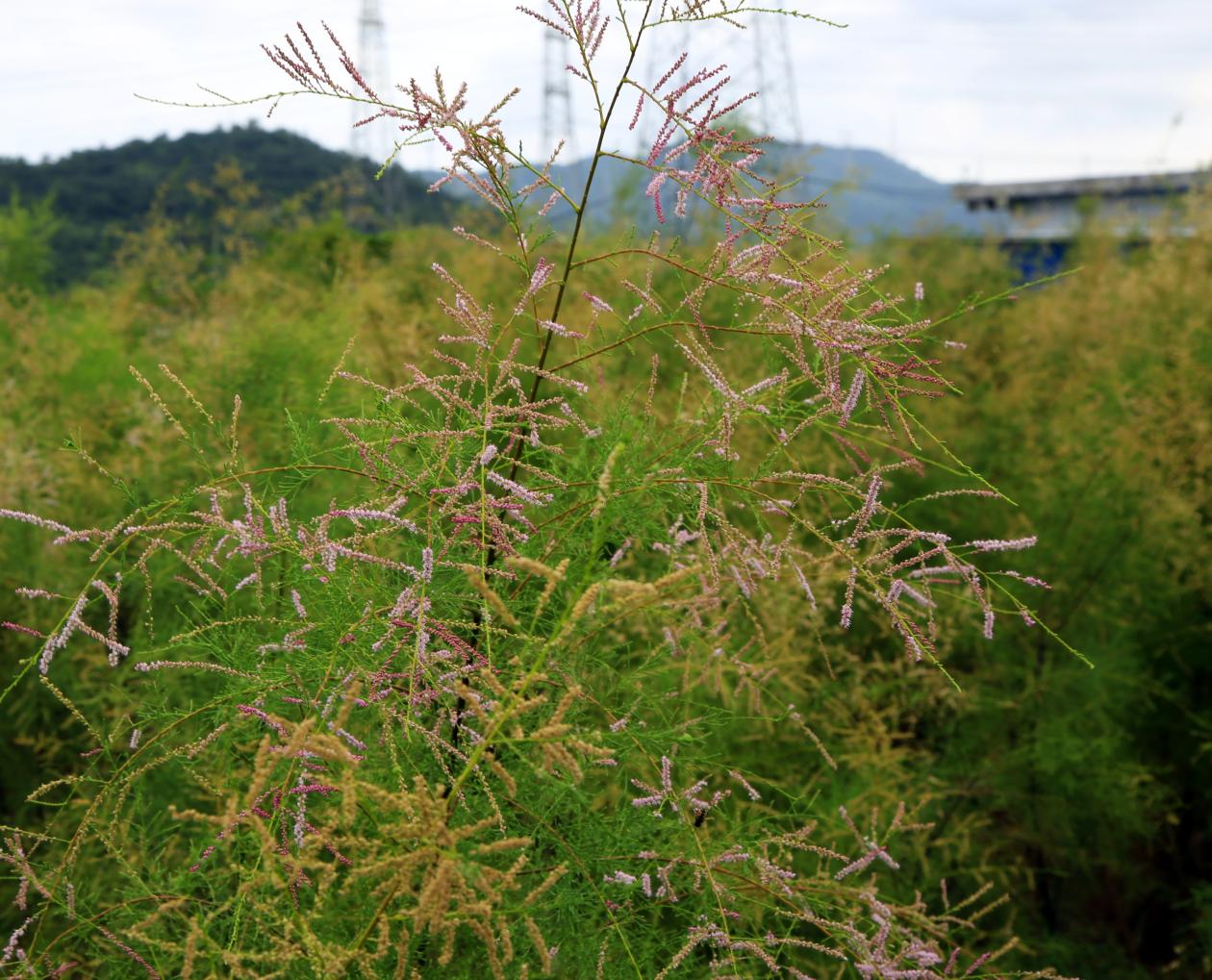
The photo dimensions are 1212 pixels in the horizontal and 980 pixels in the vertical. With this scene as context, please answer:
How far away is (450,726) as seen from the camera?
190cm

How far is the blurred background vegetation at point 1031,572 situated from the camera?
4879mm

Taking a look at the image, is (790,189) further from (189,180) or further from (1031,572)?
(189,180)

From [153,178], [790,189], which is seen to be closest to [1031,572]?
[790,189]

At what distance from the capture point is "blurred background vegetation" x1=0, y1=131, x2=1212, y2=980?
4879 mm

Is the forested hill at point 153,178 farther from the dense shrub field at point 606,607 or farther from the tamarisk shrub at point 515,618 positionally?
the tamarisk shrub at point 515,618

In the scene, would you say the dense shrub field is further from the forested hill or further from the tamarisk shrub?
the forested hill

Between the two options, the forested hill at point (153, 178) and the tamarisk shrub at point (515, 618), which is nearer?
the tamarisk shrub at point (515, 618)

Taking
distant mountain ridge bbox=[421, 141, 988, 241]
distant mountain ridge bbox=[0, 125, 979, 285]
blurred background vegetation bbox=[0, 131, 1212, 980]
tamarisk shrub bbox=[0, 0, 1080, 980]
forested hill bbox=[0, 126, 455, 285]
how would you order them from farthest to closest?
forested hill bbox=[0, 126, 455, 285]
distant mountain ridge bbox=[0, 125, 979, 285]
blurred background vegetation bbox=[0, 131, 1212, 980]
distant mountain ridge bbox=[421, 141, 988, 241]
tamarisk shrub bbox=[0, 0, 1080, 980]

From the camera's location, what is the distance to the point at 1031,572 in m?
5.61

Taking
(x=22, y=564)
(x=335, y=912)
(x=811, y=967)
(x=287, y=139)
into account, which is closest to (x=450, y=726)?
(x=335, y=912)

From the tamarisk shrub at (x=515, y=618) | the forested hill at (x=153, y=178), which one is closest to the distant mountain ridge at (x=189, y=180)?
the forested hill at (x=153, y=178)

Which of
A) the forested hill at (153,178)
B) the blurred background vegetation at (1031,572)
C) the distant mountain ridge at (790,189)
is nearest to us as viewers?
the distant mountain ridge at (790,189)

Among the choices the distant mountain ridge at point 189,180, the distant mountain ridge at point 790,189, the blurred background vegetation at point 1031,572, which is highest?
the distant mountain ridge at point 189,180

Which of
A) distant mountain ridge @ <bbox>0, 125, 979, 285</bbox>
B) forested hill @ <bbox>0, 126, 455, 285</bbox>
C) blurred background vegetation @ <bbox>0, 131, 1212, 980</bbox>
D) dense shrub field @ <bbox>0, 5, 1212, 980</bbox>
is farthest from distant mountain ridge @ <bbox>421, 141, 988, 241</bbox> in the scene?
forested hill @ <bbox>0, 126, 455, 285</bbox>
